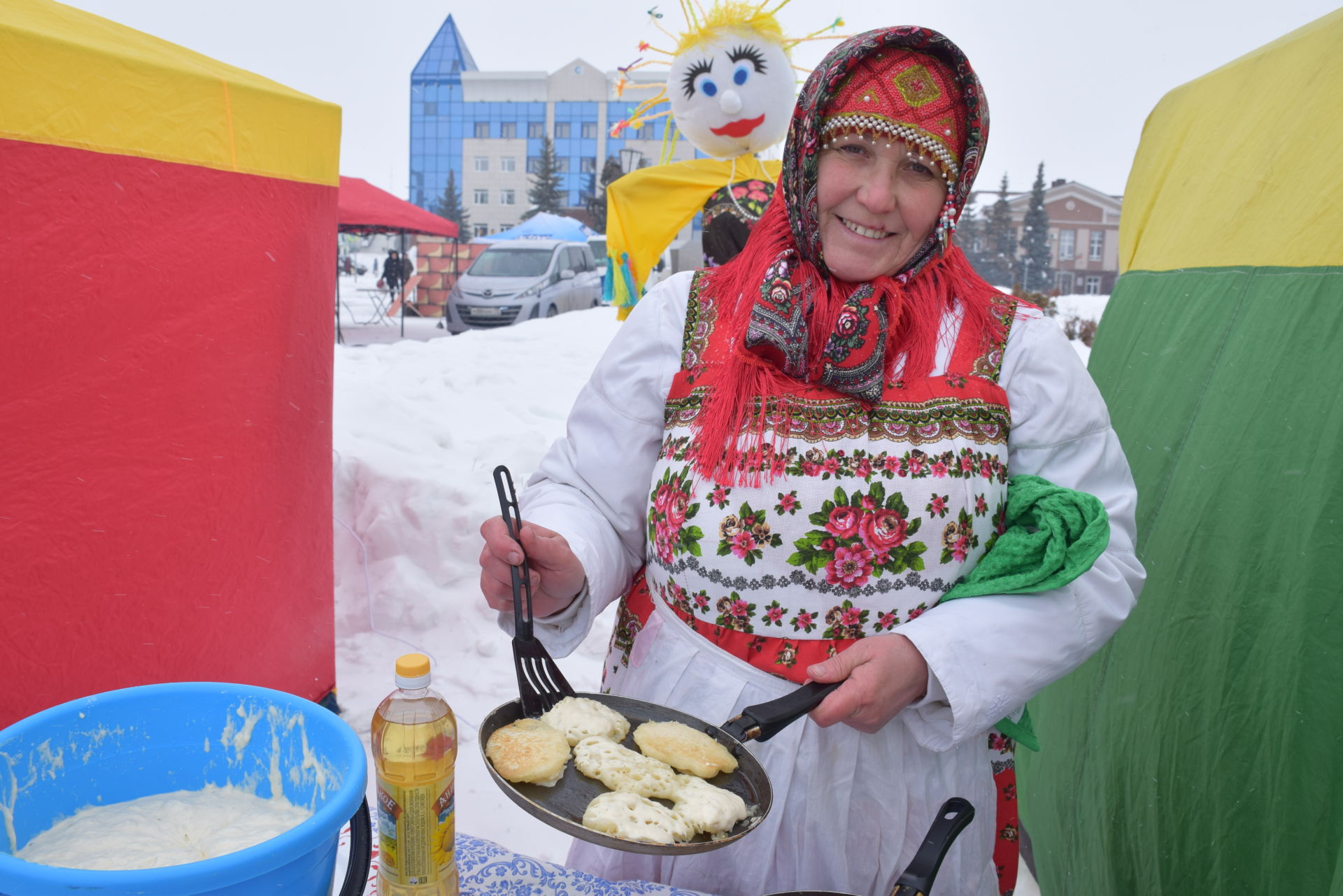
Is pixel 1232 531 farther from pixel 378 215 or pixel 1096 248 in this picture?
pixel 1096 248

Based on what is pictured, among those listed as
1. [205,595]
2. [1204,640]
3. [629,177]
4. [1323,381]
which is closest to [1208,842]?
[1204,640]

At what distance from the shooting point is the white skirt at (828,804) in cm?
133

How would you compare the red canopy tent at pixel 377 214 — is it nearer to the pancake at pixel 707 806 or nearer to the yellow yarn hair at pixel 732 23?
the yellow yarn hair at pixel 732 23

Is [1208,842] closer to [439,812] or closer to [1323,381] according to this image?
[1323,381]

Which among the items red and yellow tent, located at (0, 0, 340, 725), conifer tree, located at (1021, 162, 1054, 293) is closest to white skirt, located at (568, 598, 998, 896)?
red and yellow tent, located at (0, 0, 340, 725)

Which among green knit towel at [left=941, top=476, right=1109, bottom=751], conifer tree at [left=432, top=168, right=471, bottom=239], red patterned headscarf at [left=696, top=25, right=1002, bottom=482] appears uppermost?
conifer tree at [left=432, top=168, right=471, bottom=239]

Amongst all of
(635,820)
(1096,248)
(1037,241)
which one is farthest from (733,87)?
(1037,241)

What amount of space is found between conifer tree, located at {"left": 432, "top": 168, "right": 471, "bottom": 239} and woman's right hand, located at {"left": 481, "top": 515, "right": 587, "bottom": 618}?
51117 mm

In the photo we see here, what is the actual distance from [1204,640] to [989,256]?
19.8 meters

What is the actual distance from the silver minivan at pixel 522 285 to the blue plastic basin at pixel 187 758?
43.4 feet

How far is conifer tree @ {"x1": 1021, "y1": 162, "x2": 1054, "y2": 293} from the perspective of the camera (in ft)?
64.8

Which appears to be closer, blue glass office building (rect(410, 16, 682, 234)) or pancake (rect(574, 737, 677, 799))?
pancake (rect(574, 737, 677, 799))

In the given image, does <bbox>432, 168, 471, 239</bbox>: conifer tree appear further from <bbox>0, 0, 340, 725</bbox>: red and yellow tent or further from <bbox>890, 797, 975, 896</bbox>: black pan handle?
<bbox>890, 797, 975, 896</bbox>: black pan handle

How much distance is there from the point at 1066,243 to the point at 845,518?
21.5 metres
